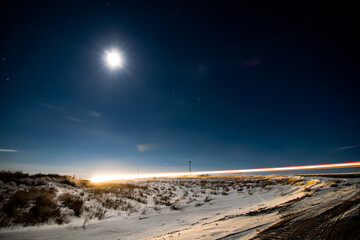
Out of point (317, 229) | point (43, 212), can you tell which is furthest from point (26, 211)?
point (317, 229)

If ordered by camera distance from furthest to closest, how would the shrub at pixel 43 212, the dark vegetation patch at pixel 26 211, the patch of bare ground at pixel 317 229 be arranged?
1. the shrub at pixel 43 212
2. the dark vegetation patch at pixel 26 211
3. the patch of bare ground at pixel 317 229

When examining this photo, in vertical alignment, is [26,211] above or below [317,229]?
below

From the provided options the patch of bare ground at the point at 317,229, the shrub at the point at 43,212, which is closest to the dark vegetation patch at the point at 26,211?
the shrub at the point at 43,212

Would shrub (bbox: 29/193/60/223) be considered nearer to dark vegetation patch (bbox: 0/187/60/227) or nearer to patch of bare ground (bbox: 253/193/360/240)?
dark vegetation patch (bbox: 0/187/60/227)

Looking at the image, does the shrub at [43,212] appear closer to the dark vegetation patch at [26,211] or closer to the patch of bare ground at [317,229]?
the dark vegetation patch at [26,211]

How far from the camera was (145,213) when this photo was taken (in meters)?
7.11

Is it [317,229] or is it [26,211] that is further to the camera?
[26,211]

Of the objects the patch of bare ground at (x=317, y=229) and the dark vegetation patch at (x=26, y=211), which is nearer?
the patch of bare ground at (x=317, y=229)

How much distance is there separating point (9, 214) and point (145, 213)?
15.0ft

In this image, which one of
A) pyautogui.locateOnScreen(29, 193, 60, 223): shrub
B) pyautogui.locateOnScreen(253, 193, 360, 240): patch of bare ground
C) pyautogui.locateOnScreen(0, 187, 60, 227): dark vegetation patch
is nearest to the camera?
pyautogui.locateOnScreen(253, 193, 360, 240): patch of bare ground

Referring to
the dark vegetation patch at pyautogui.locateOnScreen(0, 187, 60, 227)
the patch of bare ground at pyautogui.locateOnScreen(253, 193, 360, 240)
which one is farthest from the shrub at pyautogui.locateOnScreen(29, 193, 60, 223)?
the patch of bare ground at pyautogui.locateOnScreen(253, 193, 360, 240)

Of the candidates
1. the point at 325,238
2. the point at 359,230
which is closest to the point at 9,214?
the point at 325,238

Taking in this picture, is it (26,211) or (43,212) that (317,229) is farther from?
(26,211)

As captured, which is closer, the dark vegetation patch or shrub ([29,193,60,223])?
the dark vegetation patch
